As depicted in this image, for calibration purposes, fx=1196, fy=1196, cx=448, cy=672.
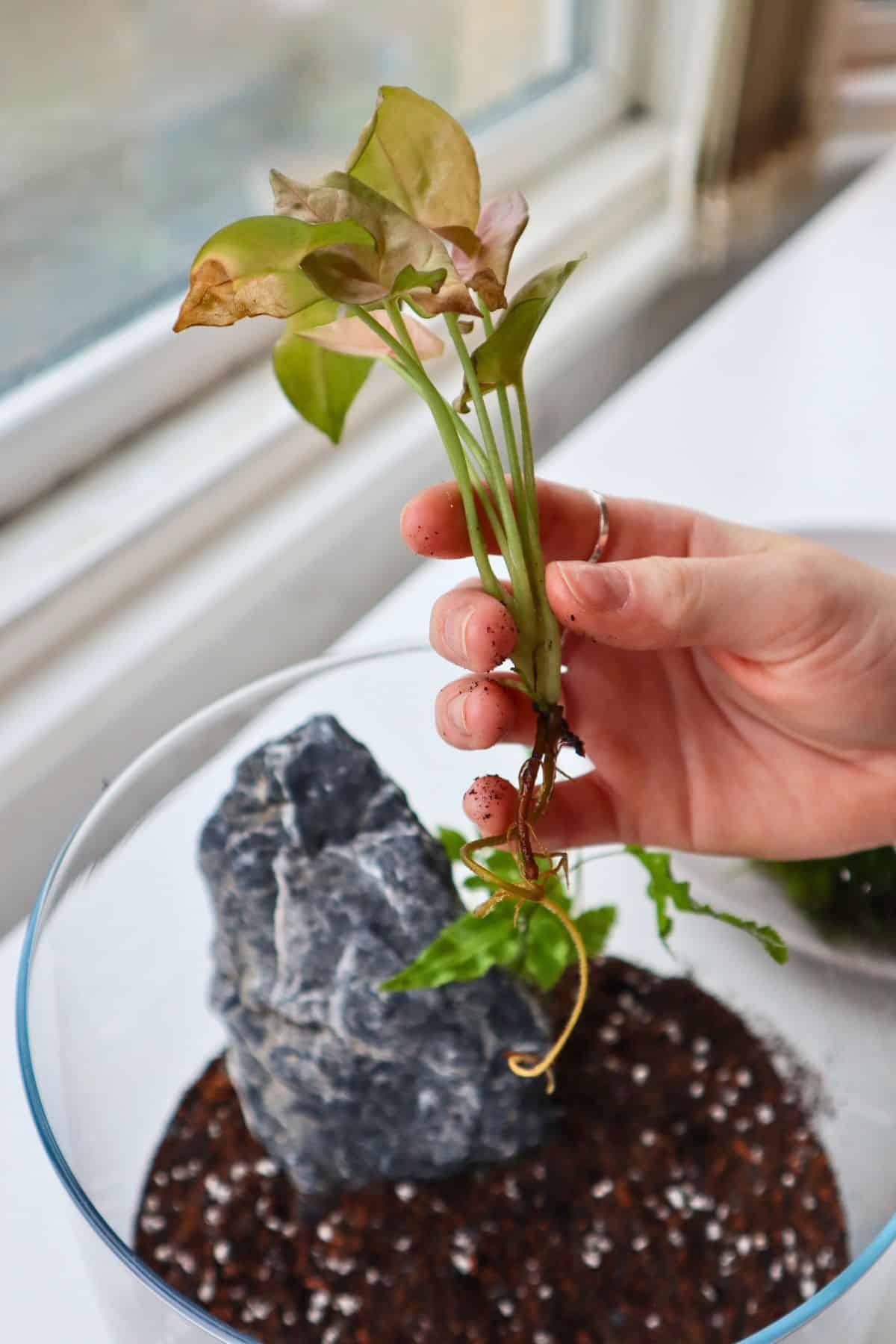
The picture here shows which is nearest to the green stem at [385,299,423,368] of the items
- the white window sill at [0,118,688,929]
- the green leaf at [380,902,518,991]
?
the green leaf at [380,902,518,991]

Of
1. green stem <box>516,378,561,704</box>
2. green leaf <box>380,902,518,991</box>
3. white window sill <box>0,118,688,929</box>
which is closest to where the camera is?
green stem <box>516,378,561,704</box>

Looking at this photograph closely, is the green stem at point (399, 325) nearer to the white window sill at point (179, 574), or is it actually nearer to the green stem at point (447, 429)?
the green stem at point (447, 429)

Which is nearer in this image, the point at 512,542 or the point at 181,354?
the point at 512,542

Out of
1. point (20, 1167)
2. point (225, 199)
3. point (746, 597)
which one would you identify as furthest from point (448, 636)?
point (225, 199)

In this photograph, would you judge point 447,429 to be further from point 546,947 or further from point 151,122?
point 151,122

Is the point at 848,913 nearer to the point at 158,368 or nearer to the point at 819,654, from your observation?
the point at 819,654

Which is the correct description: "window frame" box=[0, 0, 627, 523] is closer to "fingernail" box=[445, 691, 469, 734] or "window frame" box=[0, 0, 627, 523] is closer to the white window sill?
the white window sill

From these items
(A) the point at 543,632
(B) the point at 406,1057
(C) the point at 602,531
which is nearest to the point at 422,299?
(A) the point at 543,632
